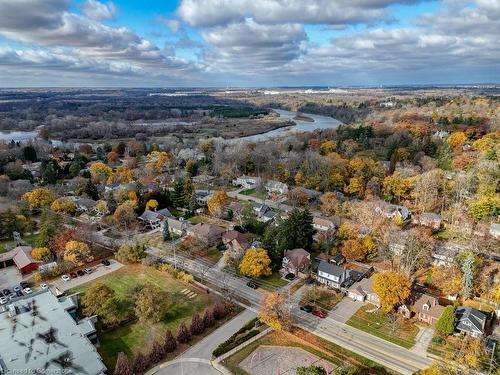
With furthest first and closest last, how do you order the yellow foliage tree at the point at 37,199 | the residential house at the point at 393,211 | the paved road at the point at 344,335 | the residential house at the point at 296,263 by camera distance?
1. the yellow foliage tree at the point at 37,199
2. the residential house at the point at 393,211
3. the residential house at the point at 296,263
4. the paved road at the point at 344,335

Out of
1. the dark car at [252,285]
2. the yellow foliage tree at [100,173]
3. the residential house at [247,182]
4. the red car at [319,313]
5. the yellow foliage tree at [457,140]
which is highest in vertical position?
the yellow foliage tree at [457,140]

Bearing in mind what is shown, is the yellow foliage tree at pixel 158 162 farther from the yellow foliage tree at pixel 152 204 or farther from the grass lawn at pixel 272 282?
the grass lawn at pixel 272 282

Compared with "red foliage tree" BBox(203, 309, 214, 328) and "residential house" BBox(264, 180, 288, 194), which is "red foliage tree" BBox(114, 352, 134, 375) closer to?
"red foliage tree" BBox(203, 309, 214, 328)

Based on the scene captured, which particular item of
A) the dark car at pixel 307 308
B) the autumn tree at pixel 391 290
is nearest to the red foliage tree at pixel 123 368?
the dark car at pixel 307 308

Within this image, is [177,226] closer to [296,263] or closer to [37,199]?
[296,263]

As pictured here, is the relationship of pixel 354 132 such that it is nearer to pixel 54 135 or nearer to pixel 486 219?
pixel 486 219

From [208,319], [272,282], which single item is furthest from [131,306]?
[272,282]

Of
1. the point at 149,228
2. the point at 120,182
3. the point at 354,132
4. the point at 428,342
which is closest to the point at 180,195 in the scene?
the point at 149,228
